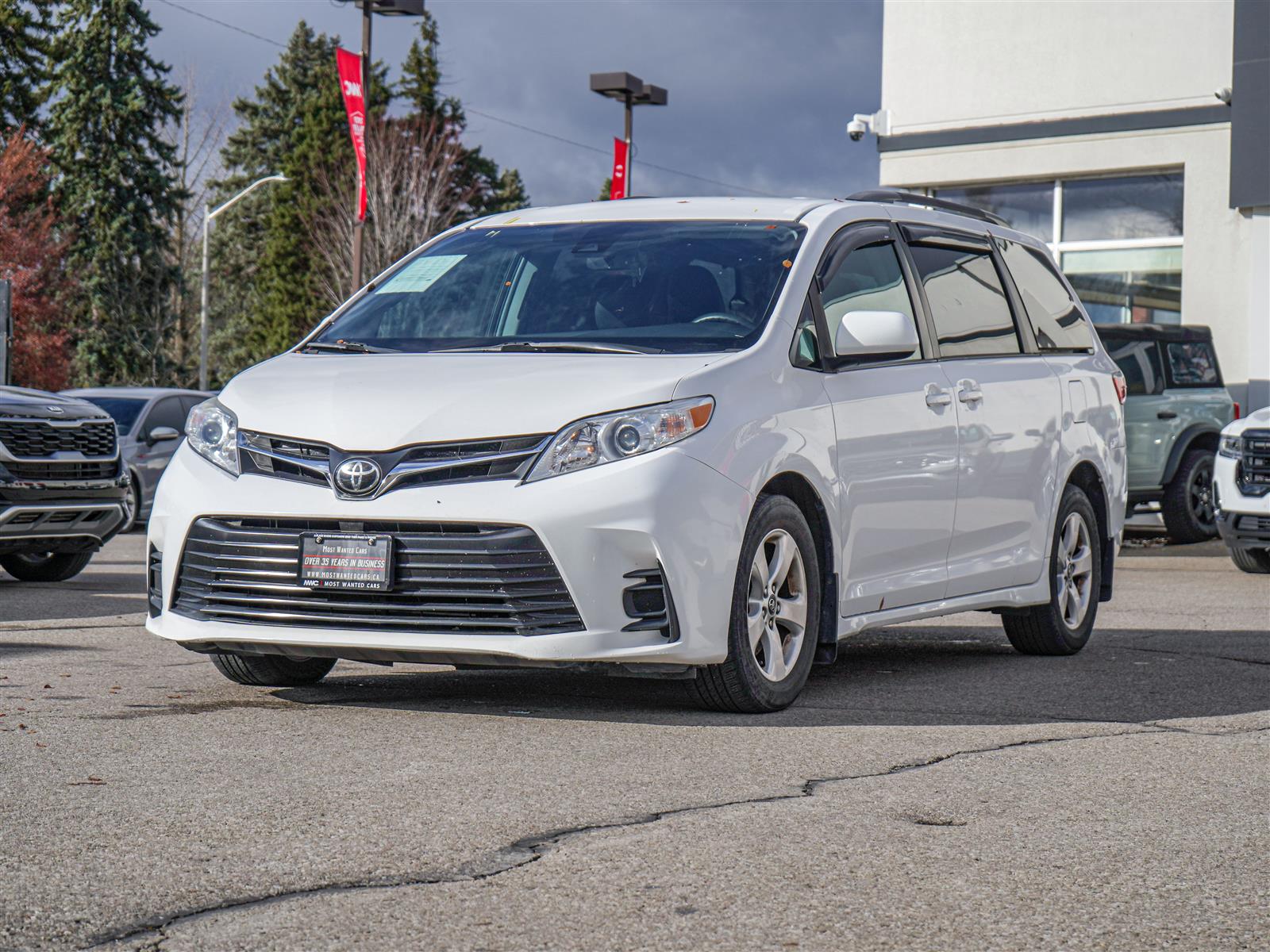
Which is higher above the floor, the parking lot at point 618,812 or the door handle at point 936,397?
the door handle at point 936,397

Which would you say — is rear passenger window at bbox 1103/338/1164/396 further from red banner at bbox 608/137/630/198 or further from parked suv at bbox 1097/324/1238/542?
red banner at bbox 608/137/630/198

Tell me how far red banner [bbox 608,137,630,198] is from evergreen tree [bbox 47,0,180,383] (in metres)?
24.3

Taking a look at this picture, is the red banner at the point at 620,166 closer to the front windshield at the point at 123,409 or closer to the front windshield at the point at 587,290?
the front windshield at the point at 123,409

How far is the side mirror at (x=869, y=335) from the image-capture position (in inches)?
267

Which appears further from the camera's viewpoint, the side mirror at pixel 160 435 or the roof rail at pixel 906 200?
the side mirror at pixel 160 435

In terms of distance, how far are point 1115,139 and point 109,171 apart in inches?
1496

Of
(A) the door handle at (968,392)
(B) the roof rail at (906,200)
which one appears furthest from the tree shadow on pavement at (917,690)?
(B) the roof rail at (906,200)

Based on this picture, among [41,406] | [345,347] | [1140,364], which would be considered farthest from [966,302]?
[1140,364]

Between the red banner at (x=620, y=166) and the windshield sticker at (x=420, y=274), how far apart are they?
Result: 25.1m

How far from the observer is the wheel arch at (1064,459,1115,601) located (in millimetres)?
8922

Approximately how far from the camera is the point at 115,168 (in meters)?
53.4

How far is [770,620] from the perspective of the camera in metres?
6.40

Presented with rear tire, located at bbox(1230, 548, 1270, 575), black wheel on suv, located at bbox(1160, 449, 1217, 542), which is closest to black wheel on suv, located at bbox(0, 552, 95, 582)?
rear tire, located at bbox(1230, 548, 1270, 575)

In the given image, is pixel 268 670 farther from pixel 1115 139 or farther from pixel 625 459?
pixel 1115 139
